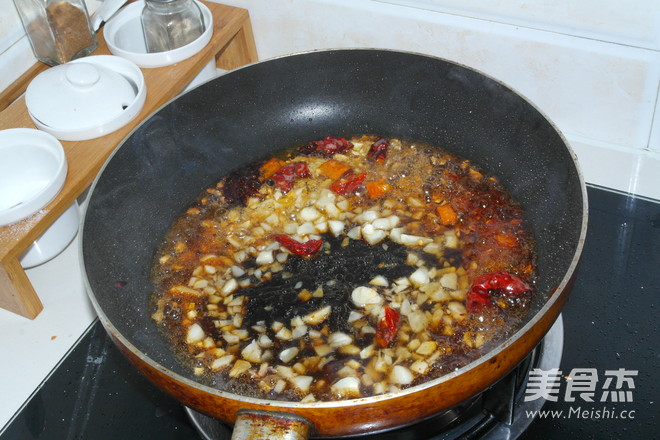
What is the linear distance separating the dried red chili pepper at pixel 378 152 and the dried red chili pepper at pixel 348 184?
0.04 m

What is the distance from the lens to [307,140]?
1340mm

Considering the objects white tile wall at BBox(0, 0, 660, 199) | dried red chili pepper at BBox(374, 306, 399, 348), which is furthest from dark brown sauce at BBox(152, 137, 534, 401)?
white tile wall at BBox(0, 0, 660, 199)

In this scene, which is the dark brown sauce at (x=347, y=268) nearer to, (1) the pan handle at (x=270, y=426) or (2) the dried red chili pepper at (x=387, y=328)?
(2) the dried red chili pepper at (x=387, y=328)

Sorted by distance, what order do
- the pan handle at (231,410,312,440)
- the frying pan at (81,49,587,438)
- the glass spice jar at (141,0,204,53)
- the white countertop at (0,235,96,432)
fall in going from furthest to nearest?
the glass spice jar at (141,0,204,53) < the white countertop at (0,235,96,432) < the frying pan at (81,49,587,438) < the pan handle at (231,410,312,440)

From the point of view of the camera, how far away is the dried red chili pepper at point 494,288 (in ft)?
3.34

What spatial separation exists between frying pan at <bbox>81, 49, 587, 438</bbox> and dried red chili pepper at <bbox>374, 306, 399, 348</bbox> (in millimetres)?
190

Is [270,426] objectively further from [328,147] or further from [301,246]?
[328,147]

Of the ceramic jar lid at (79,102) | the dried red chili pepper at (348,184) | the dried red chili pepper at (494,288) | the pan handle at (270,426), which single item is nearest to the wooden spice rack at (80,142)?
the ceramic jar lid at (79,102)

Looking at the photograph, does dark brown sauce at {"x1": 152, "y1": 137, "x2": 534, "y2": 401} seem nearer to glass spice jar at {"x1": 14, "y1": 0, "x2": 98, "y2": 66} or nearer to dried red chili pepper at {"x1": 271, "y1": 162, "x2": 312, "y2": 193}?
dried red chili pepper at {"x1": 271, "y1": 162, "x2": 312, "y2": 193}

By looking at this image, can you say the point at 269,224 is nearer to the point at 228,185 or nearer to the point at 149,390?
the point at 228,185

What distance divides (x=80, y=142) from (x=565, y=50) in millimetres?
874

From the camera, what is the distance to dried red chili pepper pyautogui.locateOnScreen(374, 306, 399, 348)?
0.99 meters

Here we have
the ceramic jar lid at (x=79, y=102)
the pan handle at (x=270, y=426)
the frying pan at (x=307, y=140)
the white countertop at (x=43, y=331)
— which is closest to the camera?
the pan handle at (x=270, y=426)

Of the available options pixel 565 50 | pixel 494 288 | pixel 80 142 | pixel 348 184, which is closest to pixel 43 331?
pixel 80 142
